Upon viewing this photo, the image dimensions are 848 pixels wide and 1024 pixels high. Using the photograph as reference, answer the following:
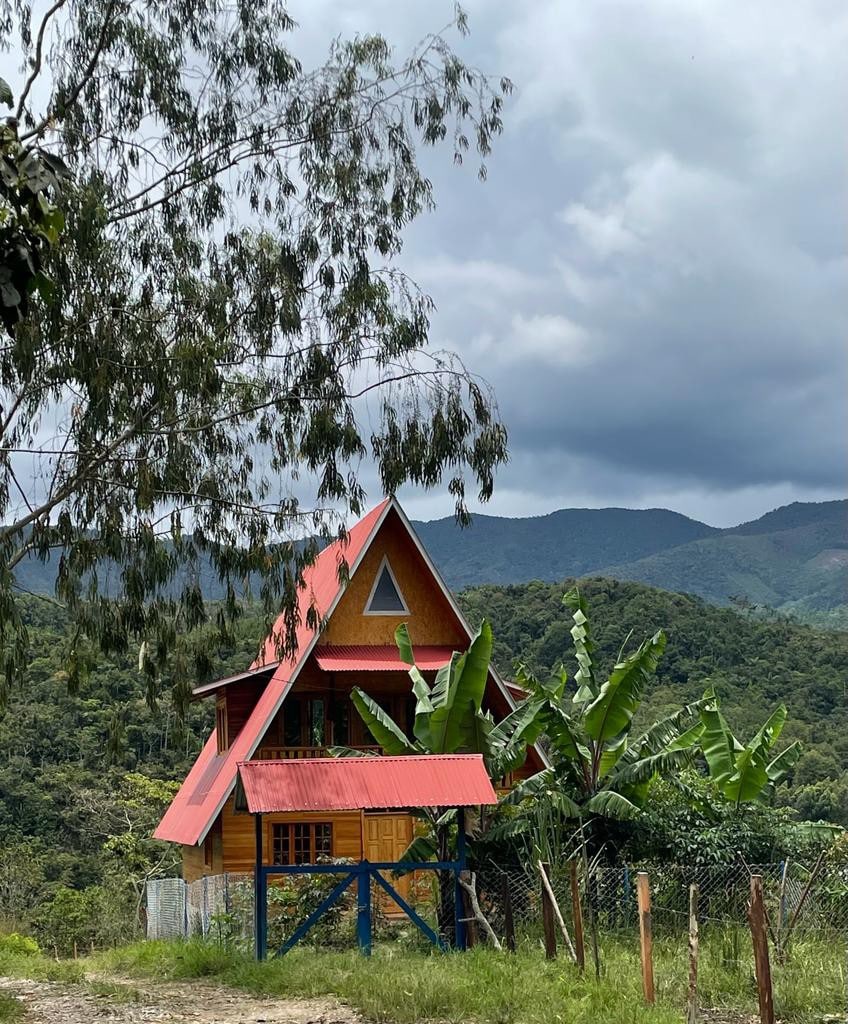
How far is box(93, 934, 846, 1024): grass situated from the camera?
1147cm

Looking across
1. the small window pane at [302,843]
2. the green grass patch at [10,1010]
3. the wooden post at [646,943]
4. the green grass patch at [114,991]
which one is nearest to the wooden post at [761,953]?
the wooden post at [646,943]

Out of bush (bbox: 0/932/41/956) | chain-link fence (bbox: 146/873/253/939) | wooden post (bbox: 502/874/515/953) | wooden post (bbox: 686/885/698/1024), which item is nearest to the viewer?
wooden post (bbox: 686/885/698/1024)

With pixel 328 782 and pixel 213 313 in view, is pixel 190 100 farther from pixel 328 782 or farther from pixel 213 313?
pixel 328 782

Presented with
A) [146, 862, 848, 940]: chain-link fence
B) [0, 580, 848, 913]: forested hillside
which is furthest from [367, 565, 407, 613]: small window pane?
[0, 580, 848, 913]: forested hillside

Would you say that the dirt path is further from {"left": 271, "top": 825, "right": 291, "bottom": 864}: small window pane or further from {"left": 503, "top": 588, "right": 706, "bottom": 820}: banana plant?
{"left": 271, "top": 825, "right": 291, "bottom": 864}: small window pane

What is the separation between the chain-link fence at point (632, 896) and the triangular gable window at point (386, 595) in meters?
6.13

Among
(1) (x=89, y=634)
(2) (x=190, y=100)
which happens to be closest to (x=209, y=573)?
(1) (x=89, y=634)

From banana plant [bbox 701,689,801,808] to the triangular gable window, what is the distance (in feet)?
23.7

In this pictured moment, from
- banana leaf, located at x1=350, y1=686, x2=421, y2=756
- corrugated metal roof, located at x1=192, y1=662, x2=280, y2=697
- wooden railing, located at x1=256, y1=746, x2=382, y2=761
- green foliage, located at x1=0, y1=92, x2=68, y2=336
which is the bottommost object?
wooden railing, located at x1=256, y1=746, x2=382, y2=761

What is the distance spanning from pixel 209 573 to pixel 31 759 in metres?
27.6

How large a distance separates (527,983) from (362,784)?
4.74 metres

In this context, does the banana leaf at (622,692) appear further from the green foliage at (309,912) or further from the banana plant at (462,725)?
the green foliage at (309,912)

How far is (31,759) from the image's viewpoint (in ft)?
138

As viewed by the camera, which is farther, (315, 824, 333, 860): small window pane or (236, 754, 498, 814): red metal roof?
(315, 824, 333, 860): small window pane
